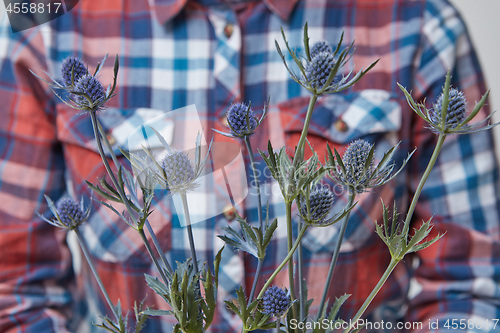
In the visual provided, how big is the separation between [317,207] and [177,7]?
0.47 m

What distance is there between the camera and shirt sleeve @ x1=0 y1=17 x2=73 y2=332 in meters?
0.59

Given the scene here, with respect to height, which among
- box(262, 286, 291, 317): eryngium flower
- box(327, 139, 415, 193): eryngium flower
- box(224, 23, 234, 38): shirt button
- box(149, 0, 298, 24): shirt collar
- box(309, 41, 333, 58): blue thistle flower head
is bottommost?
box(262, 286, 291, 317): eryngium flower

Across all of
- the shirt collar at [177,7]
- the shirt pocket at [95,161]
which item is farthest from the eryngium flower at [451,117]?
the shirt collar at [177,7]

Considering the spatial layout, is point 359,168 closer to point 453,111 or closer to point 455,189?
point 453,111

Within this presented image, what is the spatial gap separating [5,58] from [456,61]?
0.57 m

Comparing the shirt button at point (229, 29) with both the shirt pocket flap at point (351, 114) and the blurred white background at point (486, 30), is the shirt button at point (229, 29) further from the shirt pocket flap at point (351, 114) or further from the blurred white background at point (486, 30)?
the blurred white background at point (486, 30)

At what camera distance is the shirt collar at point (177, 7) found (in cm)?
60

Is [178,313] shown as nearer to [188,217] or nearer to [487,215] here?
[188,217]

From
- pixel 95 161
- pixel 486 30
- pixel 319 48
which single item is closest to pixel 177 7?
pixel 95 161

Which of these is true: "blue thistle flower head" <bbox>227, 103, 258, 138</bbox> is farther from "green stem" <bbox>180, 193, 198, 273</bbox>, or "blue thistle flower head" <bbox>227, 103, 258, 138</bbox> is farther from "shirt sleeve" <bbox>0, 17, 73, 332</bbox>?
"shirt sleeve" <bbox>0, 17, 73, 332</bbox>

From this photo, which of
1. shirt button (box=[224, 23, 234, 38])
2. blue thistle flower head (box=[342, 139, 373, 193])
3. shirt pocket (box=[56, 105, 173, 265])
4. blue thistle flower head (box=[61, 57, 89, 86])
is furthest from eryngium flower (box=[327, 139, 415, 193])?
shirt button (box=[224, 23, 234, 38])

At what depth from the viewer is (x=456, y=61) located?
0.64 metres

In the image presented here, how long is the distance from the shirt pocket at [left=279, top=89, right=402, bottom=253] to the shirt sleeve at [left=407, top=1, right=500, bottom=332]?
0.04 m

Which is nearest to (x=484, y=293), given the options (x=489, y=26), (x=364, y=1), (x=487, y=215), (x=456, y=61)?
(x=487, y=215)
